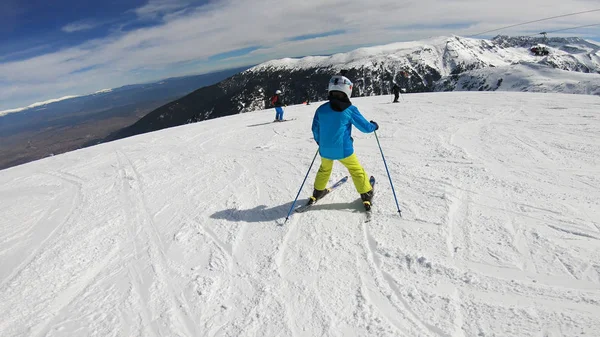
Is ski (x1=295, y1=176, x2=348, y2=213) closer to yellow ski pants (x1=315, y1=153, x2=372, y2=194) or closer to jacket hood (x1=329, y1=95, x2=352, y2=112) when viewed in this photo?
yellow ski pants (x1=315, y1=153, x2=372, y2=194)

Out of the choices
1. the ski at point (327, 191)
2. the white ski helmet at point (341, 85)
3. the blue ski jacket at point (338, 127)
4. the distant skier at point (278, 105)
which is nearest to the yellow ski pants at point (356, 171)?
the blue ski jacket at point (338, 127)

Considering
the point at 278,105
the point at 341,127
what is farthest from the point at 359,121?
the point at 278,105

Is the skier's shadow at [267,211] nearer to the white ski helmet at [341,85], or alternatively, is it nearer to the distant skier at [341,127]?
the distant skier at [341,127]

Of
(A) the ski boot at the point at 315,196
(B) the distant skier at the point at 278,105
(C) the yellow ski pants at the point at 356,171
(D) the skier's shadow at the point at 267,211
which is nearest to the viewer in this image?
(C) the yellow ski pants at the point at 356,171

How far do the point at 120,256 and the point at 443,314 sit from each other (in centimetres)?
447

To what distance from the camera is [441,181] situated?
5754mm

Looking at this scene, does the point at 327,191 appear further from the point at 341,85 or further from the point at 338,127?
the point at 341,85

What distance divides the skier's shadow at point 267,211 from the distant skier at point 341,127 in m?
0.45

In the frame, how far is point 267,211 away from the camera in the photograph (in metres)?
5.41

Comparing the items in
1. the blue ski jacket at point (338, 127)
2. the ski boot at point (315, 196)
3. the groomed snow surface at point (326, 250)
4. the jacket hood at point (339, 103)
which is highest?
the jacket hood at point (339, 103)

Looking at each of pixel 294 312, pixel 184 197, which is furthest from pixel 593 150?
pixel 184 197

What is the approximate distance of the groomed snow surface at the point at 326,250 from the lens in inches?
117

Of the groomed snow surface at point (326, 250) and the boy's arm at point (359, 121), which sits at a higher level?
the boy's arm at point (359, 121)

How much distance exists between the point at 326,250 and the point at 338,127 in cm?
187
